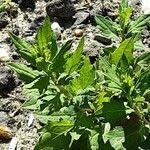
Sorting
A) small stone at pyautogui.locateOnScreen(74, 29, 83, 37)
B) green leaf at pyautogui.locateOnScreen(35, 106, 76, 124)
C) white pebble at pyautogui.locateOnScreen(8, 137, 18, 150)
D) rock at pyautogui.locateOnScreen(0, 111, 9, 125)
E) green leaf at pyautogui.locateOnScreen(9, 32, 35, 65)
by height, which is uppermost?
green leaf at pyautogui.locateOnScreen(9, 32, 35, 65)

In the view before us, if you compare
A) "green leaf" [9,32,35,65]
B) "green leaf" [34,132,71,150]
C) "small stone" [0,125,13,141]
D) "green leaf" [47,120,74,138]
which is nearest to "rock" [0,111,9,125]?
"small stone" [0,125,13,141]

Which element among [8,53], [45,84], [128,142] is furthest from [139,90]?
[8,53]

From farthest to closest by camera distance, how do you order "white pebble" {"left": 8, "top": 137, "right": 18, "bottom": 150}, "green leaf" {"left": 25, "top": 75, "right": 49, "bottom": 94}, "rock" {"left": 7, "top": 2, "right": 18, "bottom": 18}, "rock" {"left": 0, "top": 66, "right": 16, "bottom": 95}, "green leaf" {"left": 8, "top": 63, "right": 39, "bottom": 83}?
1. "rock" {"left": 7, "top": 2, "right": 18, "bottom": 18}
2. "rock" {"left": 0, "top": 66, "right": 16, "bottom": 95}
3. "white pebble" {"left": 8, "top": 137, "right": 18, "bottom": 150}
4. "green leaf" {"left": 8, "top": 63, "right": 39, "bottom": 83}
5. "green leaf" {"left": 25, "top": 75, "right": 49, "bottom": 94}

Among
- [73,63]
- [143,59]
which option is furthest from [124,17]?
[73,63]

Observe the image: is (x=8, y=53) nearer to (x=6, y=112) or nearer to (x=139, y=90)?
(x=6, y=112)

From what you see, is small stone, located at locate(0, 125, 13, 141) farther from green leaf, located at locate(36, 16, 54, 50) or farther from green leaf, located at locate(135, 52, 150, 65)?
green leaf, located at locate(135, 52, 150, 65)

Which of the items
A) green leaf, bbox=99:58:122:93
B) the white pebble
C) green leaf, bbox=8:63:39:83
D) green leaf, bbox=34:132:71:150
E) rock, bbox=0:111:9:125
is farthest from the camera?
rock, bbox=0:111:9:125

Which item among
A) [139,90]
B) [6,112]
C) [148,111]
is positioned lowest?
[6,112]

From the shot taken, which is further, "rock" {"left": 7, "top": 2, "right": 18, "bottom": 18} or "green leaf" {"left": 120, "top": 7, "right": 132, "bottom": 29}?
"rock" {"left": 7, "top": 2, "right": 18, "bottom": 18}
